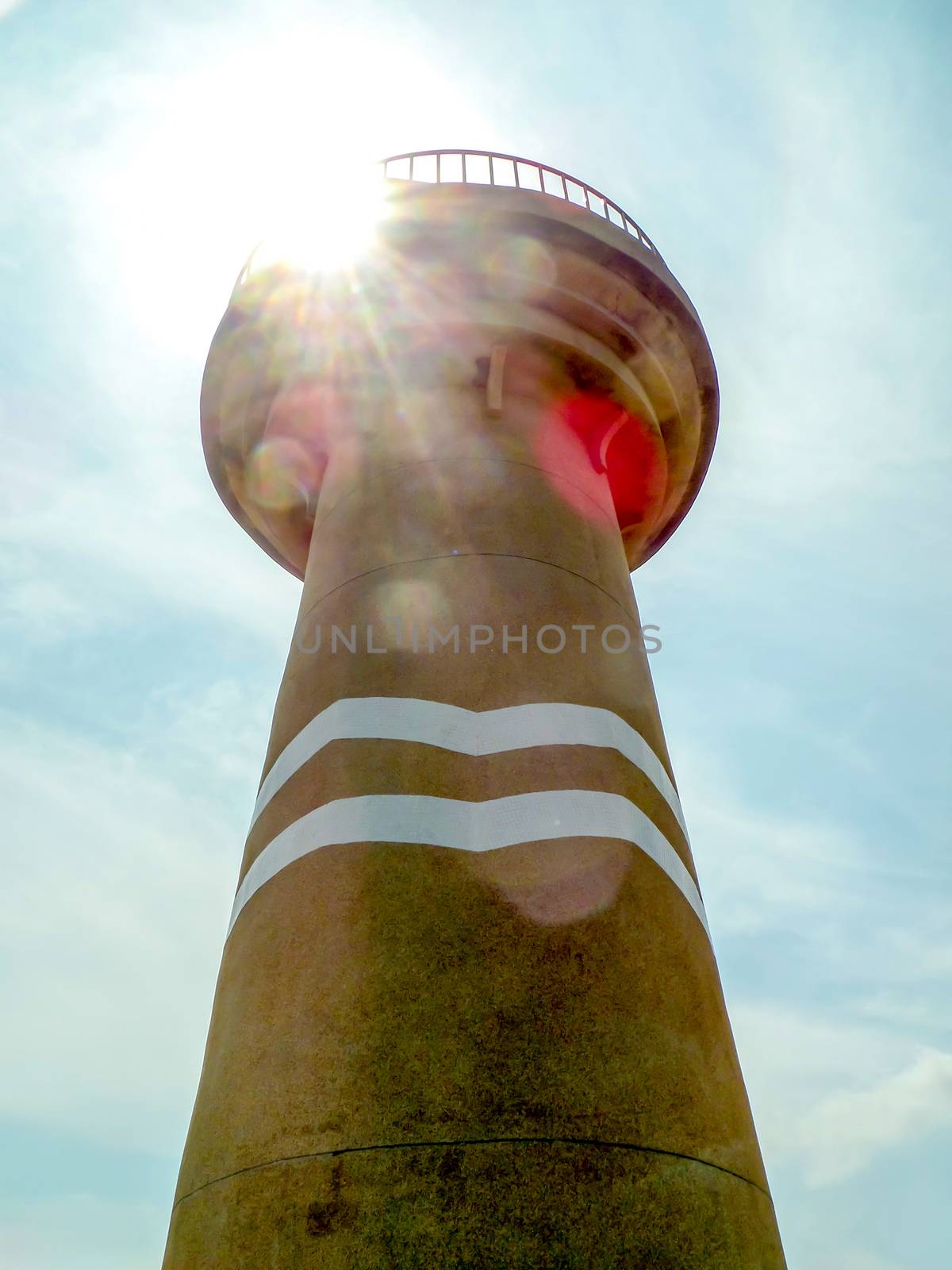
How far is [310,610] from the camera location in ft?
27.6

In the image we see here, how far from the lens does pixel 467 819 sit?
245 inches

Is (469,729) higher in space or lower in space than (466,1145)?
higher

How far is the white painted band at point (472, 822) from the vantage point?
6168 mm

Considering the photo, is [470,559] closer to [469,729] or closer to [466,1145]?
[469,729]

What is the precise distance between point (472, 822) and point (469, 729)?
2.46 ft

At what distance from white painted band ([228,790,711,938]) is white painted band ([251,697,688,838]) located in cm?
44

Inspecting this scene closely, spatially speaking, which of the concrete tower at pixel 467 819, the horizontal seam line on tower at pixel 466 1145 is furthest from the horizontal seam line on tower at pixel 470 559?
the horizontal seam line on tower at pixel 466 1145

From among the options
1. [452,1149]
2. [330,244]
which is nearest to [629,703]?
[452,1149]

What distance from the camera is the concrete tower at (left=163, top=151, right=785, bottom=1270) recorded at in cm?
492

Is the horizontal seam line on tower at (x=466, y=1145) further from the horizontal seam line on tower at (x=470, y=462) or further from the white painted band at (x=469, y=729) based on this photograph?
the horizontal seam line on tower at (x=470, y=462)

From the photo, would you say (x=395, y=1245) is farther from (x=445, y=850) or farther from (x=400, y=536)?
(x=400, y=536)

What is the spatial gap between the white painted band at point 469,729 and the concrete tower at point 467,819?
0.08ft

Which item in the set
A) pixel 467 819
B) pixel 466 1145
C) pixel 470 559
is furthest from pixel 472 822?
pixel 470 559

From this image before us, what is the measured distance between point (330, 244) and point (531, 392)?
261 centimetres
